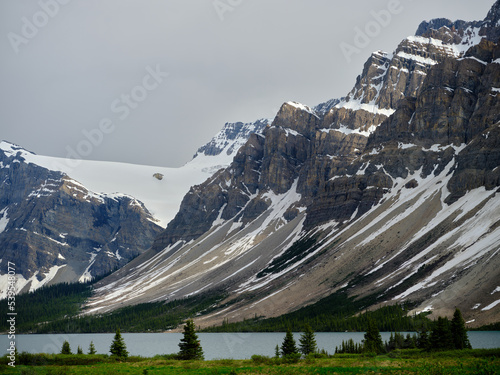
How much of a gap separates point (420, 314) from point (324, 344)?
1617 inches

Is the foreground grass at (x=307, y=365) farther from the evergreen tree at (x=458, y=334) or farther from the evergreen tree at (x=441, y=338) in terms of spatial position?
the evergreen tree at (x=458, y=334)

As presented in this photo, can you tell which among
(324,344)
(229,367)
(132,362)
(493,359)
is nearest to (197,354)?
(132,362)

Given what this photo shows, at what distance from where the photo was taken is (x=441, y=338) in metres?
70.9

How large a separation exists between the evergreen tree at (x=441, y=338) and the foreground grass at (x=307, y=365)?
8.79ft

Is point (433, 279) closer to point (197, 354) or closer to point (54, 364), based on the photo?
point (197, 354)

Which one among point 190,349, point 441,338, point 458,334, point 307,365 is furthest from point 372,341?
point 190,349

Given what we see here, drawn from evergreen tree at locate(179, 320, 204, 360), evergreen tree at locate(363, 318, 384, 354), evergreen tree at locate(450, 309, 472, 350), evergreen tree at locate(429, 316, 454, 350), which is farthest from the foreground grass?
evergreen tree at locate(363, 318, 384, 354)

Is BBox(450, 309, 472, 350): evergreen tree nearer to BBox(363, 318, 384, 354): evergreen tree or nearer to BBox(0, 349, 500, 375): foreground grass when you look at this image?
BBox(0, 349, 500, 375): foreground grass

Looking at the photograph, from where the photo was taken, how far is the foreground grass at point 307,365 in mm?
55469

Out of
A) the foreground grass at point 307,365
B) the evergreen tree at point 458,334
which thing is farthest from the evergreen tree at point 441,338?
the foreground grass at point 307,365

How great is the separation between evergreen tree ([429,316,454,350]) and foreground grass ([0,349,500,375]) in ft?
8.79

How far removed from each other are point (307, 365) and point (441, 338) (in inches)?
752

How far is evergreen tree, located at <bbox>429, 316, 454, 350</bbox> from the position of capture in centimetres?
7031

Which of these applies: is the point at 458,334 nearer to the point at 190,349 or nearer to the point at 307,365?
the point at 307,365
